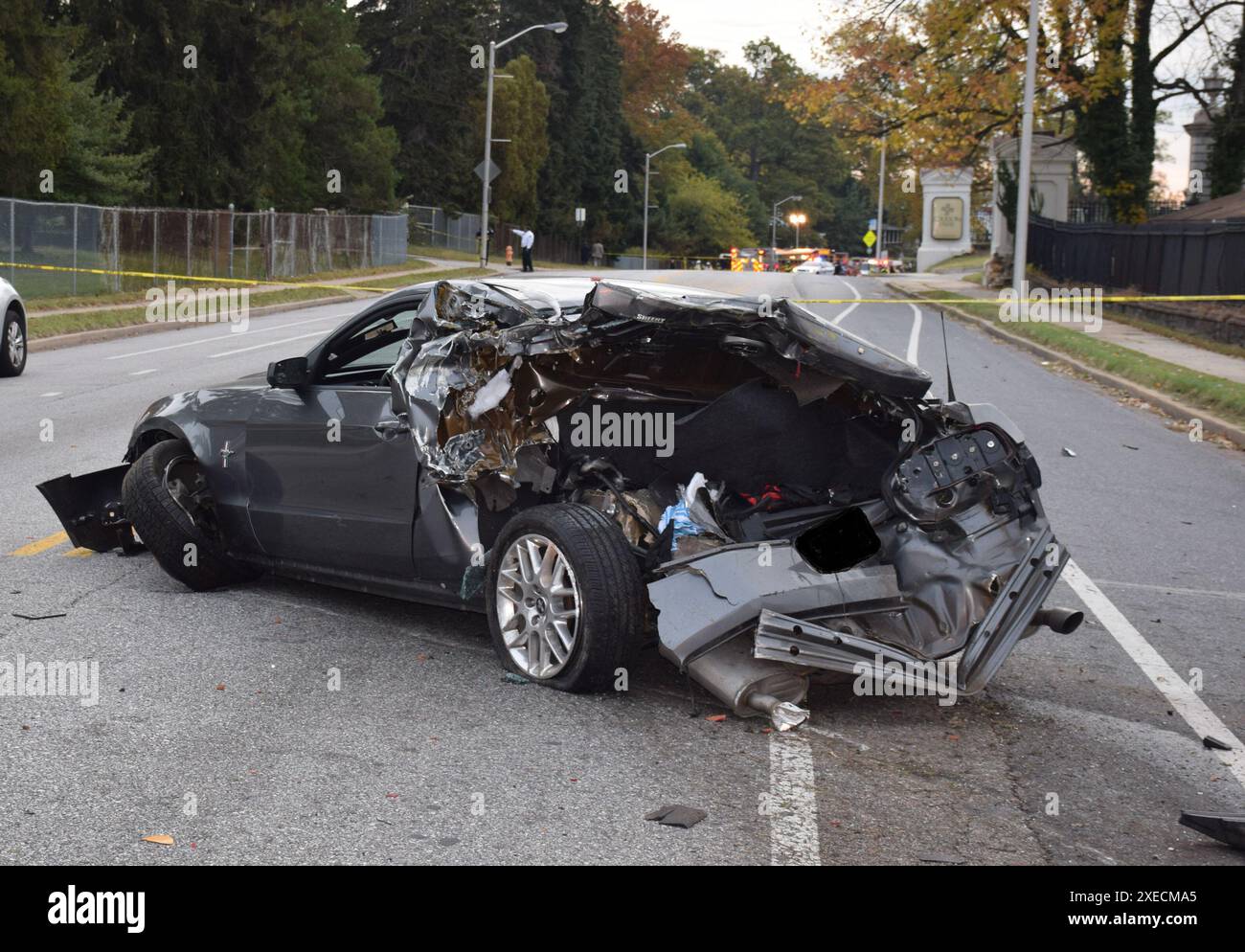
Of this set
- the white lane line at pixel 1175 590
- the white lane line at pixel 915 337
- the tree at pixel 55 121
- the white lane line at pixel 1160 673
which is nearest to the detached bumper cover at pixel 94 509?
the white lane line at pixel 1160 673

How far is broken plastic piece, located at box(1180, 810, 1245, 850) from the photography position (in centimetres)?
445

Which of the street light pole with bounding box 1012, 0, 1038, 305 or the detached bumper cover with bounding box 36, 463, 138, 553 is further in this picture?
the street light pole with bounding box 1012, 0, 1038, 305

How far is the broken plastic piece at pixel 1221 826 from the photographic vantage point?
4.45 meters

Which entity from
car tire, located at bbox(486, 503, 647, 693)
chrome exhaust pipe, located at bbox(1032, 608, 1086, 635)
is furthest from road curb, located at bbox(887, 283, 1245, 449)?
car tire, located at bbox(486, 503, 647, 693)

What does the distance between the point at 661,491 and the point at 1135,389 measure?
14004 millimetres

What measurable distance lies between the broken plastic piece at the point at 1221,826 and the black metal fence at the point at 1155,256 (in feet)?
76.8

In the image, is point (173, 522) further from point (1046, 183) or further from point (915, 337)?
point (1046, 183)

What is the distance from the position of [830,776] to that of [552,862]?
1.21m

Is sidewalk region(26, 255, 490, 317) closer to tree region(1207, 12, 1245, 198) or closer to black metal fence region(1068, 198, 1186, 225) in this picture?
black metal fence region(1068, 198, 1186, 225)

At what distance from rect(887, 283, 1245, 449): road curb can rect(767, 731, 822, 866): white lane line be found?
156 inches

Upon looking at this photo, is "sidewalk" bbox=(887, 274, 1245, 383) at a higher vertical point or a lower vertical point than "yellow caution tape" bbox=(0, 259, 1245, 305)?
lower

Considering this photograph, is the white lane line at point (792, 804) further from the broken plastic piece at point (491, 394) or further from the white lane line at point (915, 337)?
the white lane line at point (915, 337)

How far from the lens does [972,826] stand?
4.64m

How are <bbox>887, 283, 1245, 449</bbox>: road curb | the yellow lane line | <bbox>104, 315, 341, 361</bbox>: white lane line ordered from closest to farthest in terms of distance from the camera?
the yellow lane line → <bbox>887, 283, 1245, 449</bbox>: road curb → <bbox>104, 315, 341, 361</bbox>: white lane line
